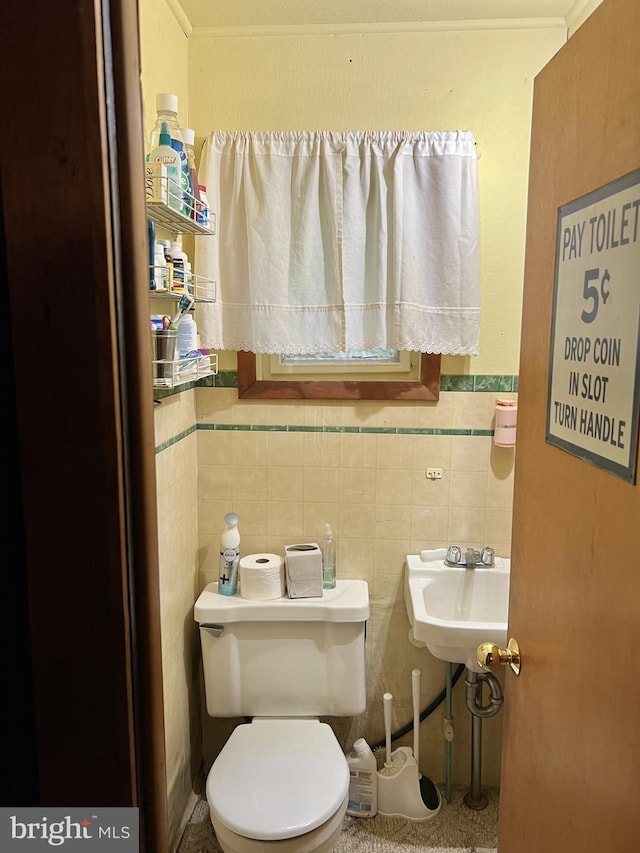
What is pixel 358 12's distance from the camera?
A: 180 cm

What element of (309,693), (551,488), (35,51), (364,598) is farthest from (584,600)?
(309,693)

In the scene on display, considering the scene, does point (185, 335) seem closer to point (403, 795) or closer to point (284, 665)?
point (284, 665)

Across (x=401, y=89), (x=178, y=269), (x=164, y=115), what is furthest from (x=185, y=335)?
(x=401, y=89)

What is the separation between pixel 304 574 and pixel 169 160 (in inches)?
48.6

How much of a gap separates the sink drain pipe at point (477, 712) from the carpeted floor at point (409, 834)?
4cm

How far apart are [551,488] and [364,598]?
115 cm

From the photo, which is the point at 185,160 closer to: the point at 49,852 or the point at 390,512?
the point at 390,512

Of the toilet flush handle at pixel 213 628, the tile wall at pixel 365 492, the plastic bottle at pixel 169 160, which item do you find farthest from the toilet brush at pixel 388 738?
the plastic bottle at pixel 169 160

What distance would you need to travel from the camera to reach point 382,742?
2176 millimetres

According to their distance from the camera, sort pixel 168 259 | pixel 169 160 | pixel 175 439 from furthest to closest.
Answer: pixel 175 439 < pixel 168 259 < pixel 169 160

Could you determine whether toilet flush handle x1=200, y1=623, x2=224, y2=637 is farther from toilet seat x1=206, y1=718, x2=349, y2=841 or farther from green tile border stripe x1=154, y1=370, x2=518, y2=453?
green tile border stripe x1=154, y1=370, x2=518, y2=453

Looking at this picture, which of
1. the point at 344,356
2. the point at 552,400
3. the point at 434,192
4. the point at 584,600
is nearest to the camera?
the point at 584,600

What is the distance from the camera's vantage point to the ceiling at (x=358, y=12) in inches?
68.7

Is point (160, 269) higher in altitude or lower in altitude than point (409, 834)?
higher
